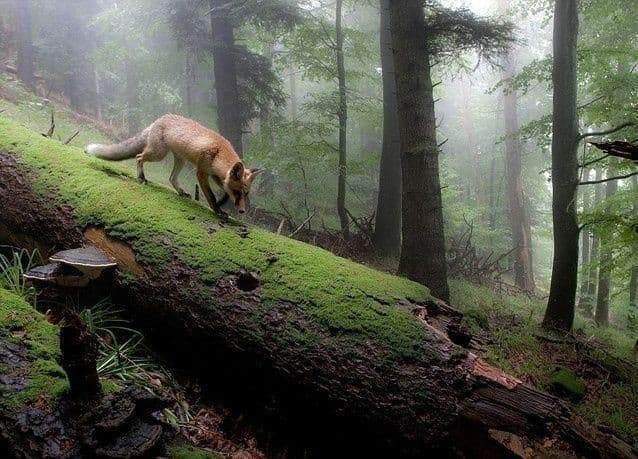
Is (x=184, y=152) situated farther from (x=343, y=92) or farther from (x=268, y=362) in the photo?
(x=343, y=92)

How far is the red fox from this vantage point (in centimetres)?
390

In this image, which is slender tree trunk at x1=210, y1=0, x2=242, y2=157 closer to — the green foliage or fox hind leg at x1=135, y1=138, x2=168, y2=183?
fox hind leg at x1=135, y1=138, x2=168, y2=183

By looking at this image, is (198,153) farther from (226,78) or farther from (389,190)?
(226,78)

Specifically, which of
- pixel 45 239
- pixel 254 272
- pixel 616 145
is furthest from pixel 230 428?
pixel 616 145

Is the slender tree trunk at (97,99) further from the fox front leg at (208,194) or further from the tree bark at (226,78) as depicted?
the fox front leg at (208,194)

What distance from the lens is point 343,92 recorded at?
8.84 metres

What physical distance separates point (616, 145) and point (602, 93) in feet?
18.8

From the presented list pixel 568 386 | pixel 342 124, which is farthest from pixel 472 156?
pixel 568 386

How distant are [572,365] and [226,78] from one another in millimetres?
9594

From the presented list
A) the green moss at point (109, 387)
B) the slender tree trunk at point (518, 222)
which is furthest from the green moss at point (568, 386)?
the slender tree trunk at point (518, 222)

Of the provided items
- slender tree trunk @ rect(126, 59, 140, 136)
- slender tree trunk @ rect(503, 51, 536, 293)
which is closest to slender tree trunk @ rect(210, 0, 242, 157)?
slender tree trunk @ rect(126, 59, 140, 136)

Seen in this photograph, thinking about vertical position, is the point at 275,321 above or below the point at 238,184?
below

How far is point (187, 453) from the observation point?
2.31 meters

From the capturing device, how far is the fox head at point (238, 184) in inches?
149
